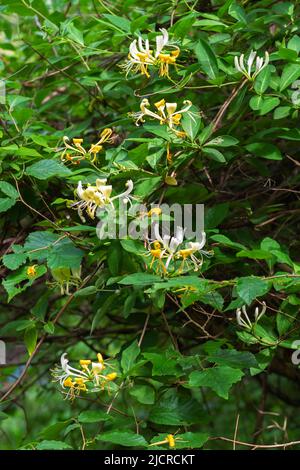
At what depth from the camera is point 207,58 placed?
117cm

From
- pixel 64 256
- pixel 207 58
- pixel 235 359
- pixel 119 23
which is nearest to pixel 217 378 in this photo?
pixel 235 359

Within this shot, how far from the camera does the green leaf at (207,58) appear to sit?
1161 mm

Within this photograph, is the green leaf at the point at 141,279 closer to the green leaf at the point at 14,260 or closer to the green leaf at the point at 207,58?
the green leaf at the point at 14,260

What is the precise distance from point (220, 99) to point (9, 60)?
659mm

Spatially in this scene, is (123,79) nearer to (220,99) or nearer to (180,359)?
(220,99)

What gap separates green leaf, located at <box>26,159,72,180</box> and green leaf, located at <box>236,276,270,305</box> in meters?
0.33

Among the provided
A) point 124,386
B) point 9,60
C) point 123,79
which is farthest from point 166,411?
point 9,60

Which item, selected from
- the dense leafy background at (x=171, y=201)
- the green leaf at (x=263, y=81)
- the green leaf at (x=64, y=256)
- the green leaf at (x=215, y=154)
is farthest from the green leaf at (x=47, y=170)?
the green leaf at (x=263, y=81)

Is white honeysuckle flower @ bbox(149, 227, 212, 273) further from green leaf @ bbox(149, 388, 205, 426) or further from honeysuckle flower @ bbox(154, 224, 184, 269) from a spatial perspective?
green leaf @ bbox(149, 388, 205, 426)

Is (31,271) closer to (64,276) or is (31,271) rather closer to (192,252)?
(64,276)

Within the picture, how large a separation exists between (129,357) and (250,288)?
23 cm

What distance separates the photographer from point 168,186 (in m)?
1.20

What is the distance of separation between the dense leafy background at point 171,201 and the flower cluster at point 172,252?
1.0 inches

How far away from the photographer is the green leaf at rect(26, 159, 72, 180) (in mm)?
1133
